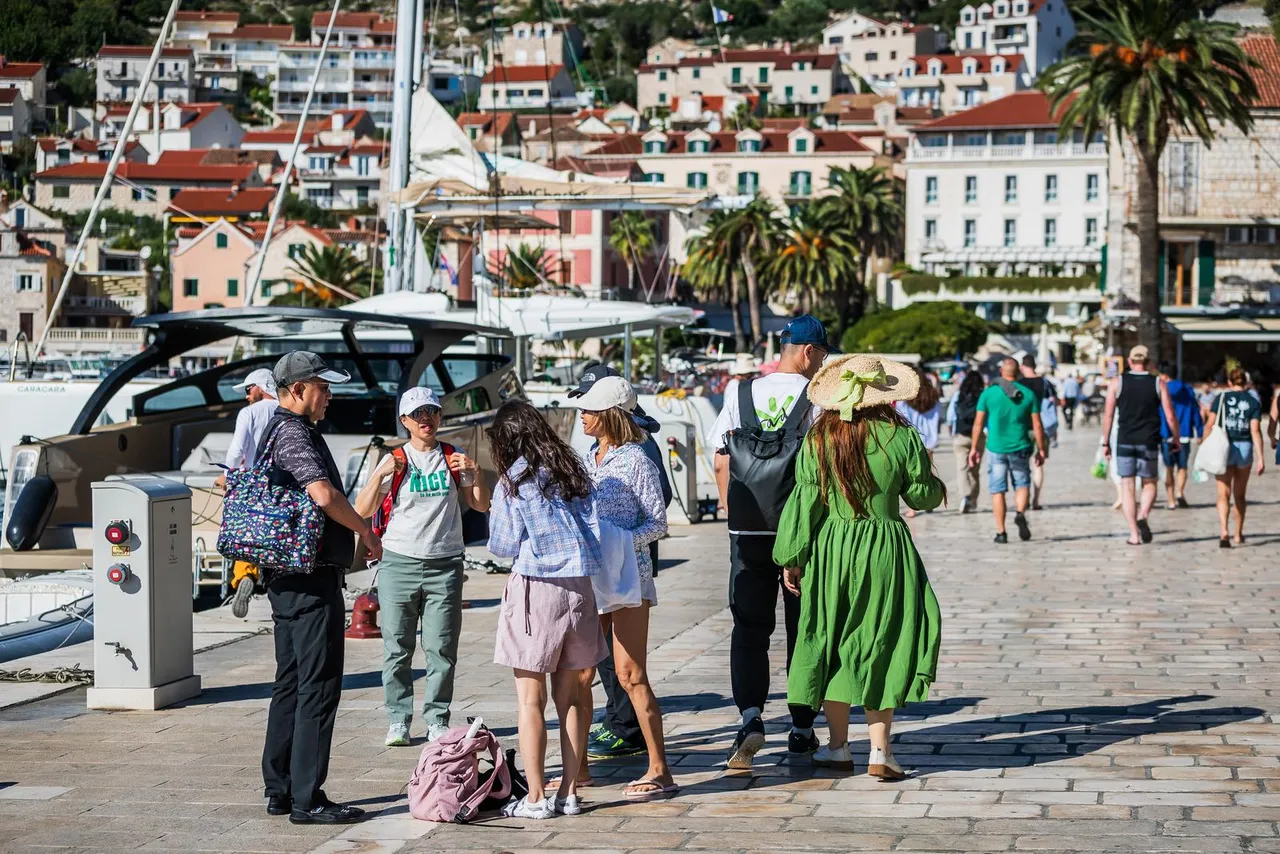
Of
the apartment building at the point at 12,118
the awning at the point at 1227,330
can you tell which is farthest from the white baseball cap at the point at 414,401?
the awning at the point at 1227,330

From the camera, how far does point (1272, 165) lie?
6450 centimetres

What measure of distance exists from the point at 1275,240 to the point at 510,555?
63.0 m

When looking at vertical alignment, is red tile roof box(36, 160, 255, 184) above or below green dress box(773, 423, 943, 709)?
above

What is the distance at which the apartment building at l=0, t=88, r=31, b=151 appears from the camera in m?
24.5

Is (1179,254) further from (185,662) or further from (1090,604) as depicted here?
(185,662)

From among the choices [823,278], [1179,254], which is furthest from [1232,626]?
[823,278]

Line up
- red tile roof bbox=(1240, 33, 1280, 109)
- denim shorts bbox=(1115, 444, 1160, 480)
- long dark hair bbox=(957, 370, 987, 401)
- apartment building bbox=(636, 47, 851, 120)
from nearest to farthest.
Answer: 1. denim shorts bbox=(1115, 444, 1160, 480)
2. long dark hair bbox=(957, 370, 987, 401)
3. red tile roof bbox=(1240, 33, 1280, 109)
4. apartment building bbox=(636, 47, 851, 120)

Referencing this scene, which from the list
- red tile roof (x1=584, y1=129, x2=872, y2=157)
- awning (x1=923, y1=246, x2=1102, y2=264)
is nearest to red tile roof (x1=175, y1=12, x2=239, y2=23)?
red tile roof (x1=584, y1=129, x2=872, y2=157)

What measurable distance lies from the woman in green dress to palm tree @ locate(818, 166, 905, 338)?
88881mm

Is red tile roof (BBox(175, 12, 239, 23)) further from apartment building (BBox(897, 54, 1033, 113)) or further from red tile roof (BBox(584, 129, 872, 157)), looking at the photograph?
apartment building (BBox(897, 54, 1033, 113))

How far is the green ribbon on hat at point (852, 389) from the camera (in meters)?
7.19

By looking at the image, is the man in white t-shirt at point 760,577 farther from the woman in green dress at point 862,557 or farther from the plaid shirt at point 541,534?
the plaid shirt at point 541,534

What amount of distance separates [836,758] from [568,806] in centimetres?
128

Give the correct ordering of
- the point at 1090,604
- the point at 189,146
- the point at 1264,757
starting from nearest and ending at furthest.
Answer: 1. the point at 1264,757
2. the point at 1090,604
3. the point at 189,146
